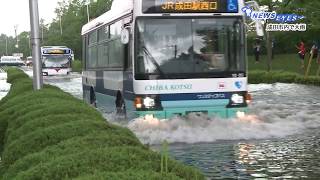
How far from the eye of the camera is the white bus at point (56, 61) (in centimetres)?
5894

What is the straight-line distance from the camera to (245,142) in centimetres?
1252

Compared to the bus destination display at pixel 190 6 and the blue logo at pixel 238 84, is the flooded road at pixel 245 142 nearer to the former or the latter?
the blue logo at pixel 238 84

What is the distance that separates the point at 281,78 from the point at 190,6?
911 inches

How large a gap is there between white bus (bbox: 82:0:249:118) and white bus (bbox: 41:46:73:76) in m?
45.7

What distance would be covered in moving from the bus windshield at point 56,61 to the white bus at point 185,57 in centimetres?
4601

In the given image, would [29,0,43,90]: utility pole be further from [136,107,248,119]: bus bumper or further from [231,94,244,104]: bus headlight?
[231,94,244,104]: bus headlight

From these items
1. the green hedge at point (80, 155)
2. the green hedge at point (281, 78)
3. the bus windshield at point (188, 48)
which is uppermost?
the bus windshield at point (188, 48)

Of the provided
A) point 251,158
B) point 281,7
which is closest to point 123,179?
point 251,158

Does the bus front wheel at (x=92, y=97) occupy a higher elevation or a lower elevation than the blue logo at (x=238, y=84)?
lower

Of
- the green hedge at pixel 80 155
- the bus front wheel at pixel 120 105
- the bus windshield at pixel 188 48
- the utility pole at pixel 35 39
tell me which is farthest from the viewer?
the utility pole at pixel 35 39

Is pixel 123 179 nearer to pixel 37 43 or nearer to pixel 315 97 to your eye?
pixel 37 43

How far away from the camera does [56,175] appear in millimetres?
4836

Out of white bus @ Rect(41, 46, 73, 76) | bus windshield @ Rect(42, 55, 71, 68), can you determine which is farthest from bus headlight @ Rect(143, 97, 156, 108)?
bus windshield @ Rect(42, 55, 71, 68)

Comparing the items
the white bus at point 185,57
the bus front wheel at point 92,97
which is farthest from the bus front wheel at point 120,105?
the bus front wheel at point 92,97
